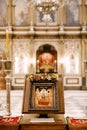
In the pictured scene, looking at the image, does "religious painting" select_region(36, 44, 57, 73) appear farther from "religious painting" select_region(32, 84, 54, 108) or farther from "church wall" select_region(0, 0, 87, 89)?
"religious painting" select_region(32, 84, 54, 108)

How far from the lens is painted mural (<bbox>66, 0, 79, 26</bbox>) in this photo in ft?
80.3

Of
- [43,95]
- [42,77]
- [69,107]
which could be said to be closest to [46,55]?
[69,107]

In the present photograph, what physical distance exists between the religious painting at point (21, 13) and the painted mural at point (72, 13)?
327 cm

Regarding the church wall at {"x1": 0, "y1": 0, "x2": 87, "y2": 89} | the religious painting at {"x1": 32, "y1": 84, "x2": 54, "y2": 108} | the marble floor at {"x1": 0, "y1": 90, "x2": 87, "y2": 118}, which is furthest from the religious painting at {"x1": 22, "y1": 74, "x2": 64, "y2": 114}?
the church wall at {"x1": 0, "y1": 0, "x2": 87, "y2": 89}

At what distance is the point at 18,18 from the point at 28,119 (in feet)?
65.1

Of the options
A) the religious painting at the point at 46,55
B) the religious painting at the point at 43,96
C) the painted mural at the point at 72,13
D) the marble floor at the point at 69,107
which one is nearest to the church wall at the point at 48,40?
the painted mural at the point at 72,13

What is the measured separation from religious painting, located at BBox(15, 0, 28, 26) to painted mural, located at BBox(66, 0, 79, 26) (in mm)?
3268

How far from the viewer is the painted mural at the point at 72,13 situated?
80.3 feet

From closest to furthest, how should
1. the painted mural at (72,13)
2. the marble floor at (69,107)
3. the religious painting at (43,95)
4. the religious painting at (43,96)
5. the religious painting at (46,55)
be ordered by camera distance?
the religious painting at (43,96)
the religious painting at (43,95)
the marble floor at (69,107)
the painted mural at (72,13)
the religious painting at (46,55)

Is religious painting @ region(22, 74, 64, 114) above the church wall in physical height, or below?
below

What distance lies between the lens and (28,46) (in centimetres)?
2433

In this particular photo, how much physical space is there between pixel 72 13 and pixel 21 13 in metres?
3.97

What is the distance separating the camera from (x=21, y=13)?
970 inches

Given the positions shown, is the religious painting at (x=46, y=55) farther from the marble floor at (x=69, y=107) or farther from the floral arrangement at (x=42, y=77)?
the floral arrangement at (x=42, y=77)
